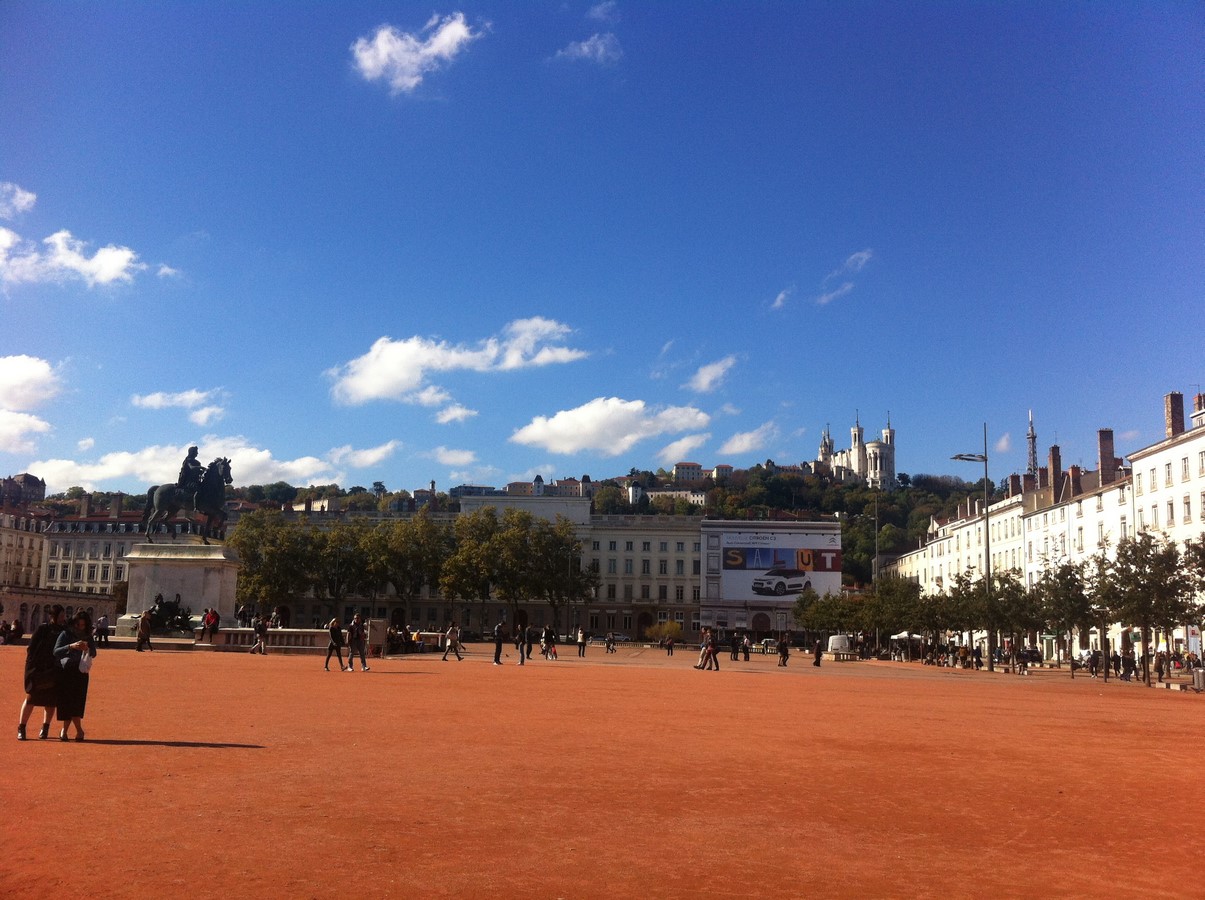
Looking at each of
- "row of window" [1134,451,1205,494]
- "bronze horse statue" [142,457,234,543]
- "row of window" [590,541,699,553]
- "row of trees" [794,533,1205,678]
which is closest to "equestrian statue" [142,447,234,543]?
"bronze horse statue" [142,457,234,543]

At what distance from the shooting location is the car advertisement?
405 feet

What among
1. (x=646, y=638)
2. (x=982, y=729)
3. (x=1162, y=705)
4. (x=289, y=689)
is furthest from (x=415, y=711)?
(x=646, y=638)

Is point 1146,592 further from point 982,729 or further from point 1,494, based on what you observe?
point 1,494

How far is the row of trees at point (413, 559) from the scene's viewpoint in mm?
101125

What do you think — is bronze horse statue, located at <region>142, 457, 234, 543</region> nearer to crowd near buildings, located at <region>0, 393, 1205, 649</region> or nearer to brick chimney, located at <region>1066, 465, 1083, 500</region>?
crowd near buildings, located at <region>0, 393, 1205, 649</region>

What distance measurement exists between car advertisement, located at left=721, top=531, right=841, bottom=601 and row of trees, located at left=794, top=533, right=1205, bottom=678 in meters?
38.7

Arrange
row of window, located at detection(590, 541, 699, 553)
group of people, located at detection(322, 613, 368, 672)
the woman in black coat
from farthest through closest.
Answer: row of window, located at detection(590, 541, 699, 553) < group of people, located at detection(322, 613, 368, 672) < the woman in black coat

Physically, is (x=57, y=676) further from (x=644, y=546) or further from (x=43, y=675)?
(x=644, y=546)

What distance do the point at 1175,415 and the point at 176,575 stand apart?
208 feet

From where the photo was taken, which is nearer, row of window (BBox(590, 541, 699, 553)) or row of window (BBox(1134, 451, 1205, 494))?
row of window (BBox(1134, 451, 1205, 494))

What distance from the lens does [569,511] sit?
423 feet

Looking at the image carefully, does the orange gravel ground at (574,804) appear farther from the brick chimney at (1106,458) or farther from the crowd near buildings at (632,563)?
the crowd near buildings at (632,563)

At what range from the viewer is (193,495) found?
165 feet

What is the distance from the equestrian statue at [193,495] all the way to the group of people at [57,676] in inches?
1476
